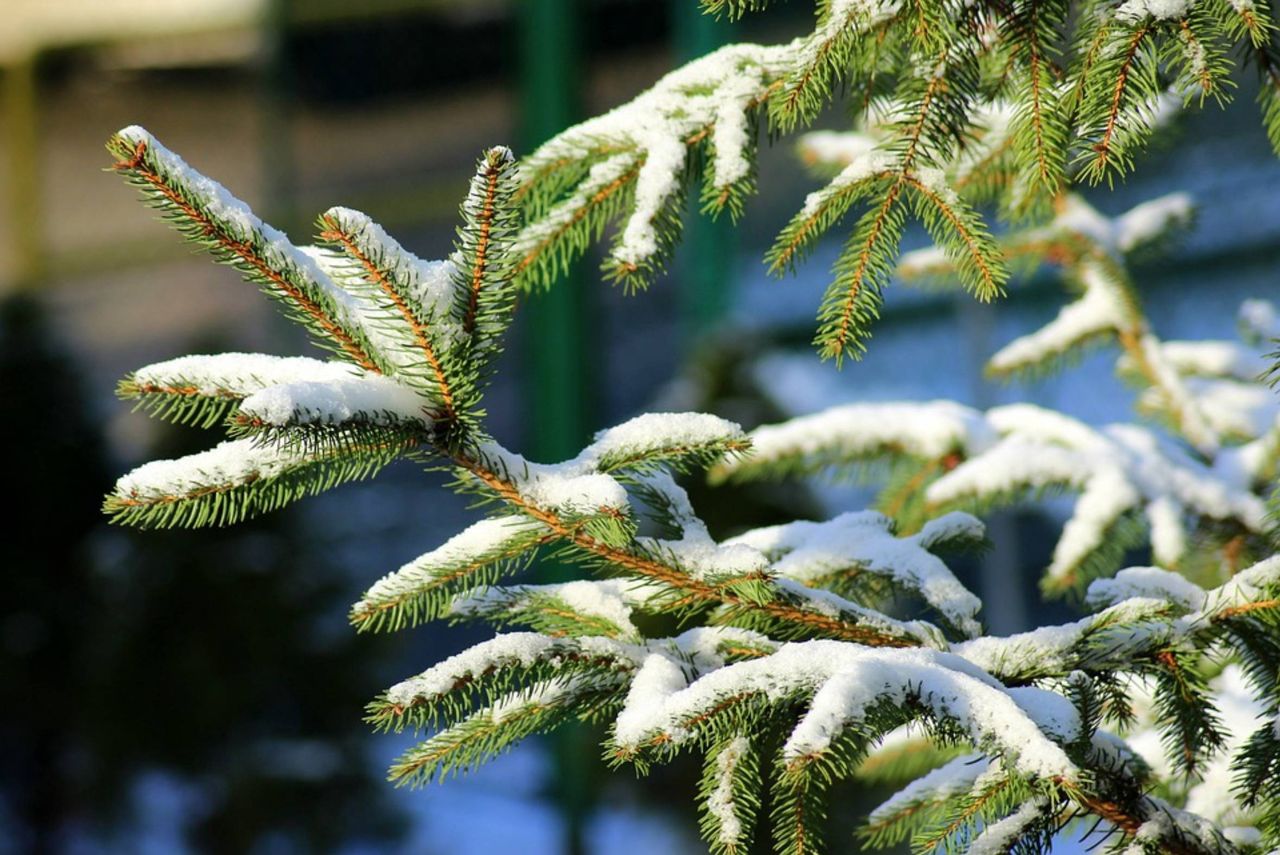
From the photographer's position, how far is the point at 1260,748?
36.8 inches

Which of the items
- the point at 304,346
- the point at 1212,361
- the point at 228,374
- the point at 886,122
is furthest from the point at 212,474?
the point at 304,346

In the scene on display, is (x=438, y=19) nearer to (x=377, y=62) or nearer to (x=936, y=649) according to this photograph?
(x=377, y=62)

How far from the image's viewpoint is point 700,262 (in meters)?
4.82

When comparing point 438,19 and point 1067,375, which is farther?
point 438,19

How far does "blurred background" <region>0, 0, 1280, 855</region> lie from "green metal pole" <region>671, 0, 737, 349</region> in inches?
0.5

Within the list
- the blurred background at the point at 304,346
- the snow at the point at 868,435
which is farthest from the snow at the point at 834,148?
the blurred background at the point at 304,346

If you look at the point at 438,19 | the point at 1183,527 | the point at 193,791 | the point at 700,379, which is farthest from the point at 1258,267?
the point at 193,791

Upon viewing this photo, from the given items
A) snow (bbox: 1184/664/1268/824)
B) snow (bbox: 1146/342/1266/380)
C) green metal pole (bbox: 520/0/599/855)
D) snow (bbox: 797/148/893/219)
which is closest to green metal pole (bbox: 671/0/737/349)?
green metal pole (bbox: 520/0/599/855)

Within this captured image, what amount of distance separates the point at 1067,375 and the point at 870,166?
3.09 m

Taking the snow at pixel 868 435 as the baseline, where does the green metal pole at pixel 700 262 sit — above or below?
above

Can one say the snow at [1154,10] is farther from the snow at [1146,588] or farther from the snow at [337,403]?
the snow at [337,403]

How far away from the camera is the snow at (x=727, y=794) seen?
0.84 m

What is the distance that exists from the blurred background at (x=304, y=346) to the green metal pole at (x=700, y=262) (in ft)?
0.04

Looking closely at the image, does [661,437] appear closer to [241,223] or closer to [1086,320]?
[241,223]
